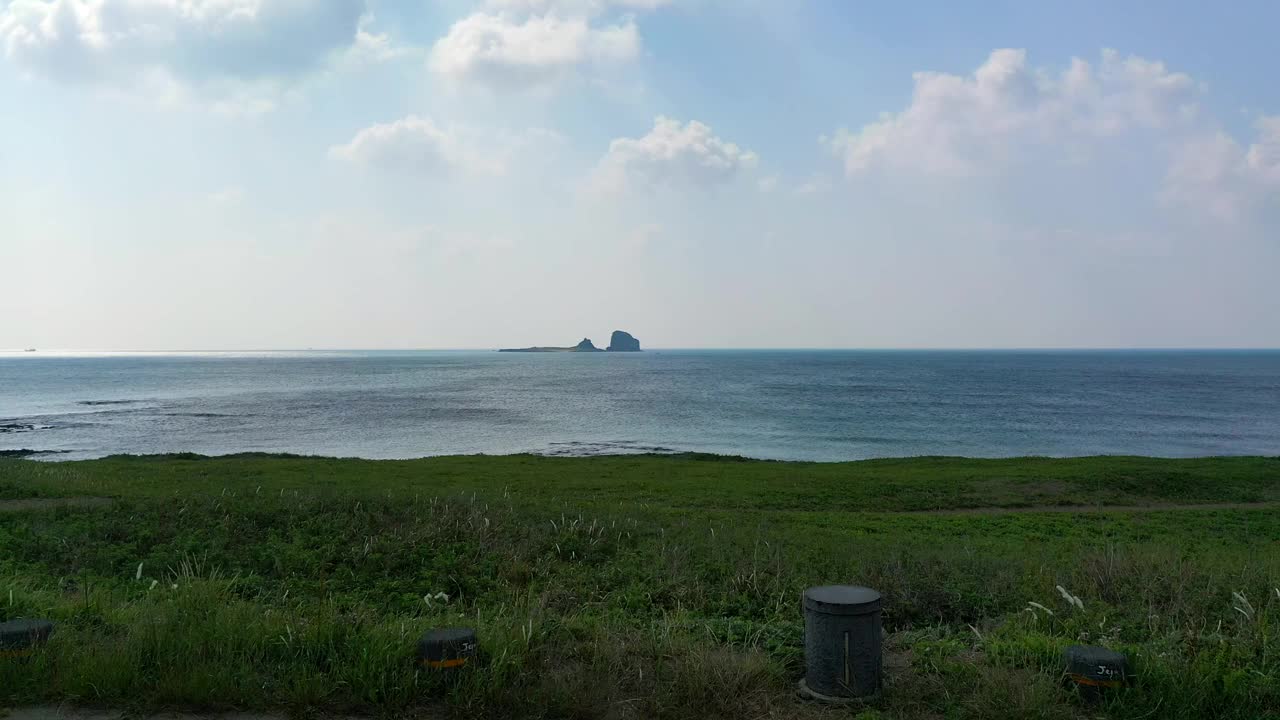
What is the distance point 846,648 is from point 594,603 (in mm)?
4118

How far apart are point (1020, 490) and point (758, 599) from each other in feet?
64.4

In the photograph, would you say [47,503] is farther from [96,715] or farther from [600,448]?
[600,448]

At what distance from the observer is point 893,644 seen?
664cm

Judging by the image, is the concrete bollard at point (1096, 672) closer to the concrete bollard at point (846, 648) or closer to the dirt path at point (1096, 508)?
the concrete bollard at point (846, 648)

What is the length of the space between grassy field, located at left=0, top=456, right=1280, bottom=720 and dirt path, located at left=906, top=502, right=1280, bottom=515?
161cm

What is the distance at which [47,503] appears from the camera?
1516 centimetres

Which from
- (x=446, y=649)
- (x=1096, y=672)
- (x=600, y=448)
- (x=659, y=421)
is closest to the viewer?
(x=1096, y=672)

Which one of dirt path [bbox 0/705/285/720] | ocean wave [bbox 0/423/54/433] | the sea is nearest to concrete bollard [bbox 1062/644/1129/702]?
dirt path [bbox 0/705/285/720]

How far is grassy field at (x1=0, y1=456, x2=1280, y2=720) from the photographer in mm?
5246

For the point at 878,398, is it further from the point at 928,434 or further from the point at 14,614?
the point at 14,614

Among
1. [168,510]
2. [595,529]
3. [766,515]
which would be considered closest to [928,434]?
[766,515]

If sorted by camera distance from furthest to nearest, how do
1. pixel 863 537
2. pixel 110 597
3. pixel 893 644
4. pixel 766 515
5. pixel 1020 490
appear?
pixel 1020 490
pixel 766 515
pixel 863 537
pixel 110 597
pixel 893 644

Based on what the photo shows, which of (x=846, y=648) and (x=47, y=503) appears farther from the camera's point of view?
(x=47, y=503)

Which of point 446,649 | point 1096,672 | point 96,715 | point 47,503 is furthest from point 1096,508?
point 47,503
